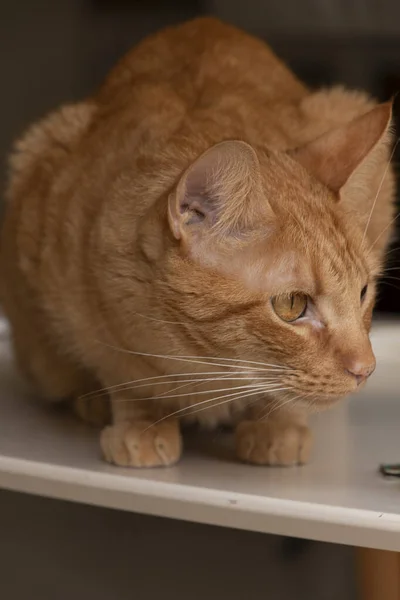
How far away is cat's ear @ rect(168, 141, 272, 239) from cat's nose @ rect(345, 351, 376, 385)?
8.4 inches

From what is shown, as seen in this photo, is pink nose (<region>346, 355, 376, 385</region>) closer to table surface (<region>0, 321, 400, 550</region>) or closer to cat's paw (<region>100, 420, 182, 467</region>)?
table surface (<region>0, 321, 400, 550</region>)

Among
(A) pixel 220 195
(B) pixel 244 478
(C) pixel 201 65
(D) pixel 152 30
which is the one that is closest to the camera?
(A) pixel 220 195

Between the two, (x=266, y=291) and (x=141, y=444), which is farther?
(x=141, y=444)

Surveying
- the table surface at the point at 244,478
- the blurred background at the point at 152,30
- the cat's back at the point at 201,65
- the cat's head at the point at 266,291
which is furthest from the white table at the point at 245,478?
the cat's back at the point at 201,65

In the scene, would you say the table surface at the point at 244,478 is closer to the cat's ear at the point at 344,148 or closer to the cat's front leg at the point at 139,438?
the cat's front leg at the point at 139,438

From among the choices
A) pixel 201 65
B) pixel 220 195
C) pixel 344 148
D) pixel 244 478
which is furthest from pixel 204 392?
pixel 201 65

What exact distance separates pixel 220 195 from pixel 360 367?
0.90 feet

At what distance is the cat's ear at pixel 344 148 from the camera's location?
1.41m

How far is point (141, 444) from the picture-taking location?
1.44 metres

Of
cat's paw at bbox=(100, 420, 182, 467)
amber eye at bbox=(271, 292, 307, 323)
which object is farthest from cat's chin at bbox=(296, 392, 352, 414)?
cat's paw at bbox=(100, 420, 182, 467)

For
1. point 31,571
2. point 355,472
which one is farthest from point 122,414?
point 31,571

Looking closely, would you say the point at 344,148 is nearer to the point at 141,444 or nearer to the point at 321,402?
the point at 321,402

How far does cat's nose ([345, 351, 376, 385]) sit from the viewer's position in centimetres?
129

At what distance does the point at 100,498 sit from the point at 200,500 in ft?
0.51
